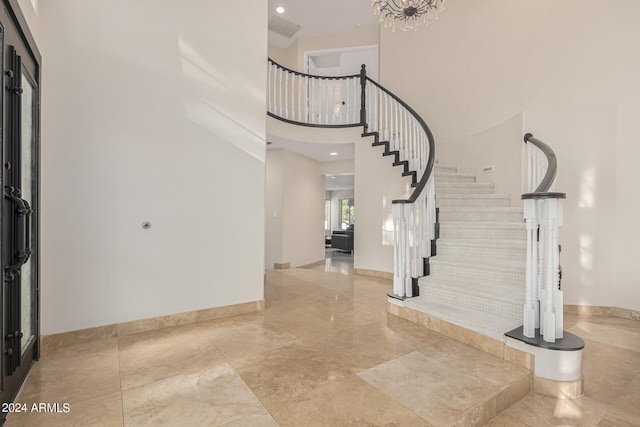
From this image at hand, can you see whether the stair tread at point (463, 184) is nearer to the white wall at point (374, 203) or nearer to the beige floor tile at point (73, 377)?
the white wall at point (374, 203)

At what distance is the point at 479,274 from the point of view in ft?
10.5

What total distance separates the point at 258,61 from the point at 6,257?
9.47 feet

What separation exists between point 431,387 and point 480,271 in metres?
1.73

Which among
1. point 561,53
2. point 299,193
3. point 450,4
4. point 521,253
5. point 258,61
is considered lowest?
point 521,253

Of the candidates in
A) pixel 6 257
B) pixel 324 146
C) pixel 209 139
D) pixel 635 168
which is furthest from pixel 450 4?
pixel 6 257

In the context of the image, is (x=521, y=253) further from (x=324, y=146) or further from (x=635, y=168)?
(x=324, y=146)

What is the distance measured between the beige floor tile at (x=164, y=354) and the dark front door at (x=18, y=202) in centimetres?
57

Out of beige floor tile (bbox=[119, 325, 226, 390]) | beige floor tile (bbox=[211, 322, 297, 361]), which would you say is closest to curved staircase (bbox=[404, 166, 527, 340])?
beige floor tile (bbox=[211, 322, 297, 361])

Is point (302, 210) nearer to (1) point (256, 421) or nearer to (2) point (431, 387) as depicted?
(2) point (431, 387)

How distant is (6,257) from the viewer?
161 cm

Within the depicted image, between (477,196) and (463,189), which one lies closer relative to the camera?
(477,196)

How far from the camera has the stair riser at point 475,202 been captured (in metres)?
4.44

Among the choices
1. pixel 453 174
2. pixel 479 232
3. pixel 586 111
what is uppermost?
pixel 586 111

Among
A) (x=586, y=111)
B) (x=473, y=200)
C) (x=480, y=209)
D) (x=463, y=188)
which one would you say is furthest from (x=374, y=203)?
(x=586, y=111)
